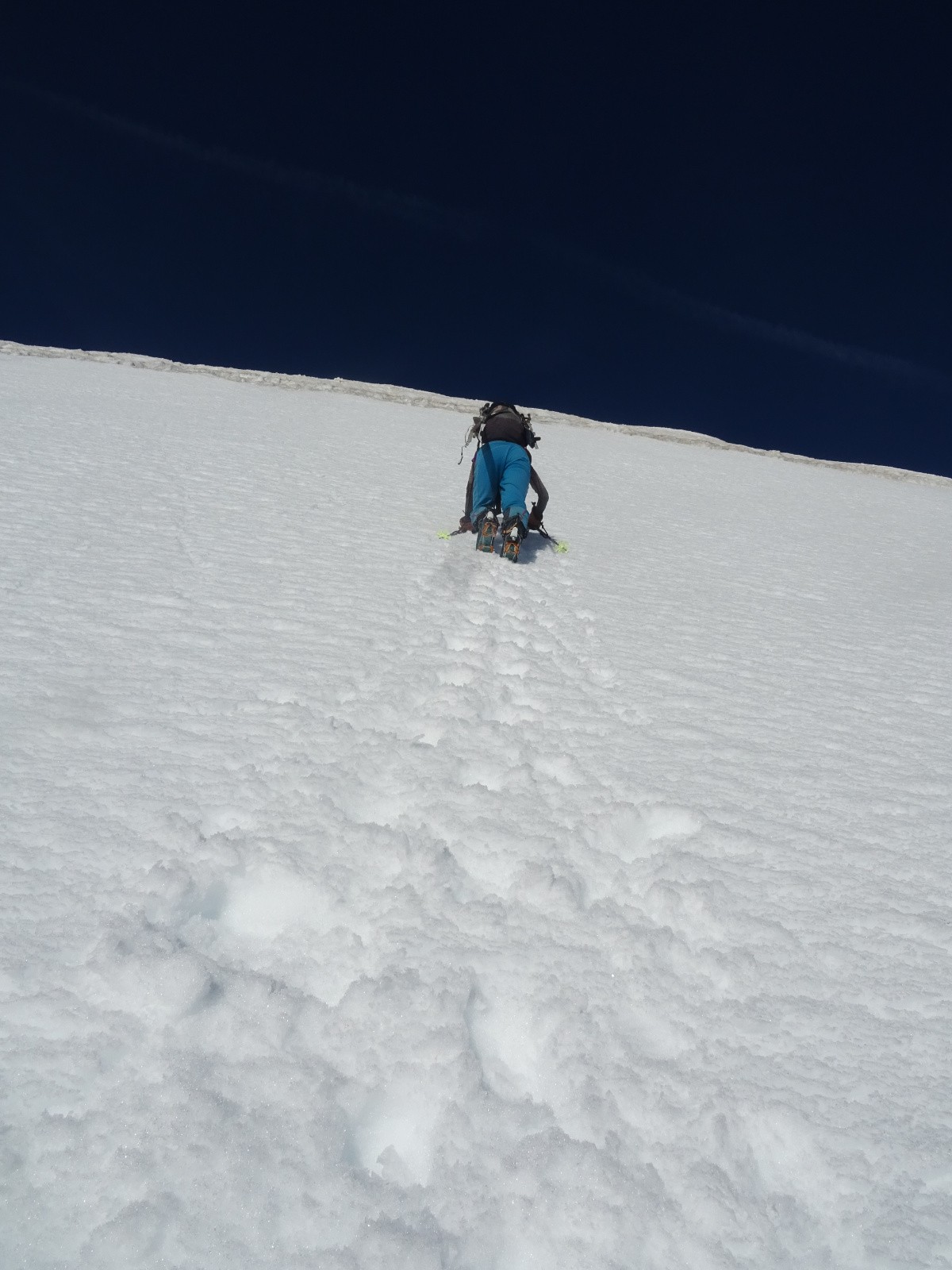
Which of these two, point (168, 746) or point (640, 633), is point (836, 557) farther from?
point (168, 746)

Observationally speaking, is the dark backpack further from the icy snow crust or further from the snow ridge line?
the snow ridge line

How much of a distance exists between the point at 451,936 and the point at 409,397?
1799cm

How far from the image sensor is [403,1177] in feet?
4.02

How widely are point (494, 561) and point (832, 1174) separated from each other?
4138mm

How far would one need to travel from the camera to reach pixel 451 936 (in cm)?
167

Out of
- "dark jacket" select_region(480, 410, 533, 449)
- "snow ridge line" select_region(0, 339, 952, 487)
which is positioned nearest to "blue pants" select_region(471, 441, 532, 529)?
"dark jacket" select_region(480, 410, 533, 449)

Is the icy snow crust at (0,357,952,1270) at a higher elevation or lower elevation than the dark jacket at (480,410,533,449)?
lower

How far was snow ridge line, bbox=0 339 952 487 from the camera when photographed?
16.4 metres

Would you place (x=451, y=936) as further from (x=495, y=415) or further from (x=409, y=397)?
(x=409, y=397)

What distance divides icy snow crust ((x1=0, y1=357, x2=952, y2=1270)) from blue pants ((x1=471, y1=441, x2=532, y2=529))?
1.63 metres

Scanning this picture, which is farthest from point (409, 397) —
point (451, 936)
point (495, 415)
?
point (451, 936)

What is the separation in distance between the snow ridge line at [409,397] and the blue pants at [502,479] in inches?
488

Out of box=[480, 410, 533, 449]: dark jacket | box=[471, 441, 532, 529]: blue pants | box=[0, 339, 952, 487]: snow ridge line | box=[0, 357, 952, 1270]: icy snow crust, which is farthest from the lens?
box=[0, 339, 952, 487]: snow ridge line

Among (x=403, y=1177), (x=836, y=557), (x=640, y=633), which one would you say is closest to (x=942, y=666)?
(x=640, y=633)
